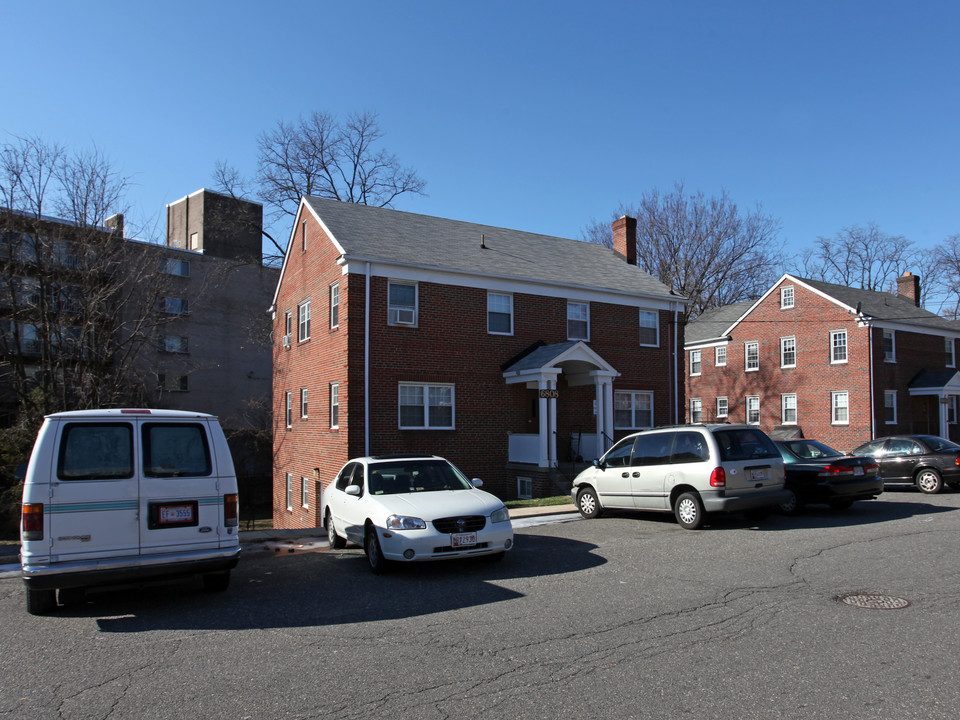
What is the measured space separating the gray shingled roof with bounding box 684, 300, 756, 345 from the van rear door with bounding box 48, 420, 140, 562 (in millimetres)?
36623

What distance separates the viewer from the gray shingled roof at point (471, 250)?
20.5 m

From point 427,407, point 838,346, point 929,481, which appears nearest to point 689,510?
point 929,481

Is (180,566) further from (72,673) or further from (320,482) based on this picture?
(320,482)

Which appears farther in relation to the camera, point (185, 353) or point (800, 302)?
point (185, 353)

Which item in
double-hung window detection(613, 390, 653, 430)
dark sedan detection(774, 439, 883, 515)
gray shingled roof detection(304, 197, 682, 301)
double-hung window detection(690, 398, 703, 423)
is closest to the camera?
dark sedan detection(774, 439, 883, 515)

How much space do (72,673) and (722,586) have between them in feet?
20.1

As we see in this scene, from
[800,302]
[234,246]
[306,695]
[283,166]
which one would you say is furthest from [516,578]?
[234,246]

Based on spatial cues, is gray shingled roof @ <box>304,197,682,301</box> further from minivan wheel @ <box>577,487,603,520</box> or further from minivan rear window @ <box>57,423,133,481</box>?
minivan rear window @ <box>57,423,133,481</box>

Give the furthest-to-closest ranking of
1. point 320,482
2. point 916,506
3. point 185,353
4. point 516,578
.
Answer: point 185,353 → point 320,482 → point 916,506 → point 516,578

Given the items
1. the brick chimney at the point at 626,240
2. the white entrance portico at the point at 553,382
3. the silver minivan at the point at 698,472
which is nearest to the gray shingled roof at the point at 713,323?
the brick chimney at the point at 626,240

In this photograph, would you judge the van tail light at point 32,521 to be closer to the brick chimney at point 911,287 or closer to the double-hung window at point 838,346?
the double-hung window at point 838,346

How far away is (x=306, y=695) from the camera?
15.9ft

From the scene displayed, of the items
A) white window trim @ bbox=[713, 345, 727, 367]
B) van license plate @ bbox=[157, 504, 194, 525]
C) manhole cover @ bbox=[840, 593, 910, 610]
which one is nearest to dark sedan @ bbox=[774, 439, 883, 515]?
manhole cover @ bbox=[840, 593, 910, 610]

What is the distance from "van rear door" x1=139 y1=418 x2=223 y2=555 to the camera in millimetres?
7277
